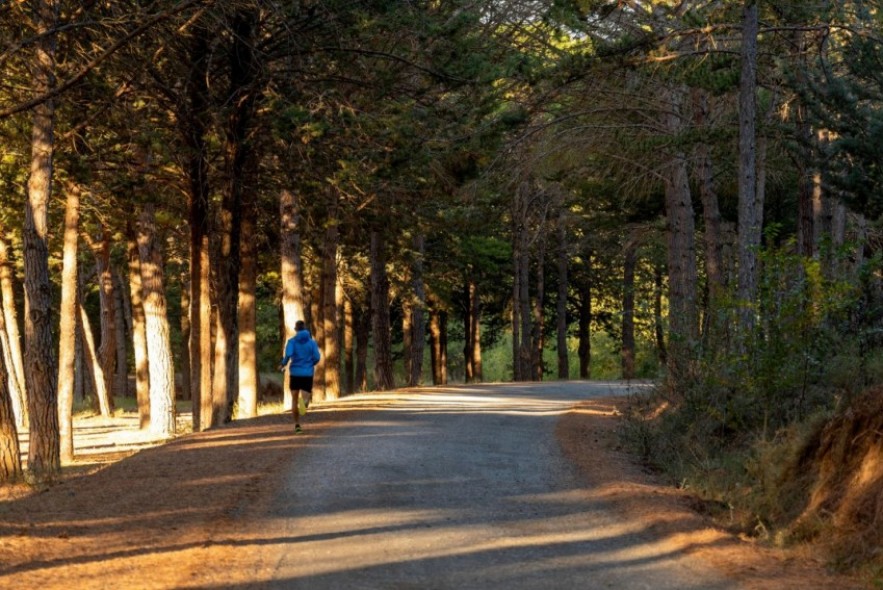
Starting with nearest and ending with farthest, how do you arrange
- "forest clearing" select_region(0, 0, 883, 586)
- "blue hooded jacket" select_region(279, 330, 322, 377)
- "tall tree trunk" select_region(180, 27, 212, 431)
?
"forest clearing" select_region(0, 0, 883, 586)
"blue hooded jacket" select_region(279, 330, 322, 377)
"tall tree trunk" select_region(180, 27, 212, 431)

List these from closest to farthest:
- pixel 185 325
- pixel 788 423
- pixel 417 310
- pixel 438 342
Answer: pixel 788 423 < pixel 417 310 < pixel 185 325 < pixel 438 342

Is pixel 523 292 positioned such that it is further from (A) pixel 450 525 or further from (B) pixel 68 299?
(A) pixel 450 525

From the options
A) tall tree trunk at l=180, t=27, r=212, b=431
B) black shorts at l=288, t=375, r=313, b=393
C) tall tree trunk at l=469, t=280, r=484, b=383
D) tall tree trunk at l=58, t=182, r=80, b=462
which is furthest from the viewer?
tall tree trunk at l=469, t=280, r=484, b=383

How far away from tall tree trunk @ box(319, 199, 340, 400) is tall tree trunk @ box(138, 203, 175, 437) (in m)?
4.28

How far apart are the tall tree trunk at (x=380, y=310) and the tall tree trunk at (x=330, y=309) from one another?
1263 millimetres

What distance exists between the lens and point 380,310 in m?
35.4

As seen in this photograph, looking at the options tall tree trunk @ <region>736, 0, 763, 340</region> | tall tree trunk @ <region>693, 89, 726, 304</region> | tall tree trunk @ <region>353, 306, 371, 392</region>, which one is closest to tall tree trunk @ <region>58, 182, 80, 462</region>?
tall tree trunk @ <region>693, 89, 726, 304</region>

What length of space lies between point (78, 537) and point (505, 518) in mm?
3936

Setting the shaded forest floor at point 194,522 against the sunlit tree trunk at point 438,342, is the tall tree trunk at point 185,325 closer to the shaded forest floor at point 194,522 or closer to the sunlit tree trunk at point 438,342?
the sunlit tree trunk at point 438,342

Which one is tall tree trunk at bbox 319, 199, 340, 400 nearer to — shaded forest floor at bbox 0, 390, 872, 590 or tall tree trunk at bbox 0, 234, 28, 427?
tall tree trunk at bbox 0, 234, 28, 427

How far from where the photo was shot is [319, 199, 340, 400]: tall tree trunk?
1208 inches

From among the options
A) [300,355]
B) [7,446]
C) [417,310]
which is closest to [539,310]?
[417,310]

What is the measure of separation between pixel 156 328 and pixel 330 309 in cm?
475

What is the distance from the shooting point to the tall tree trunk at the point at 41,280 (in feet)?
61.0
